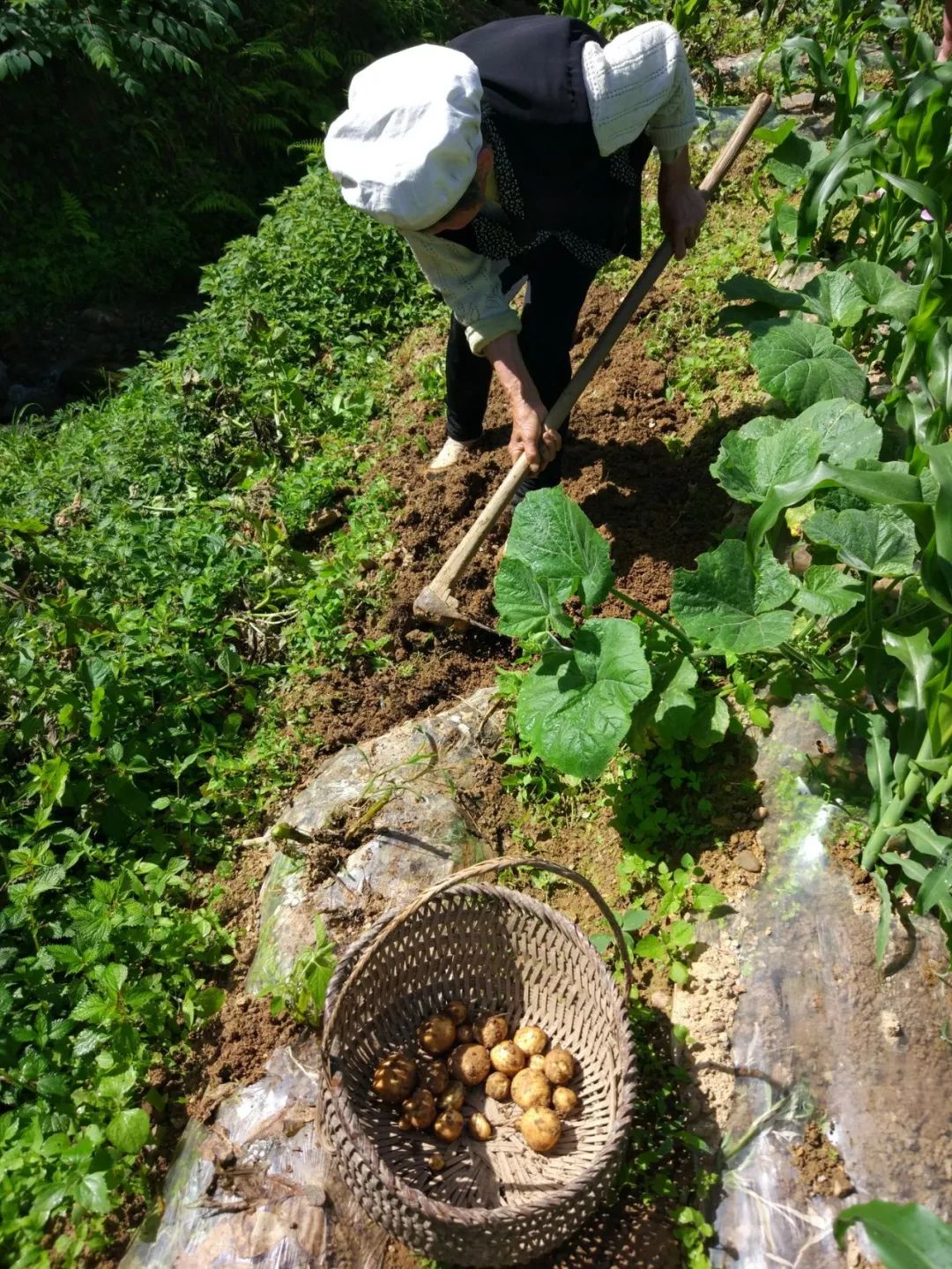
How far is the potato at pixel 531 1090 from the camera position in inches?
73.4

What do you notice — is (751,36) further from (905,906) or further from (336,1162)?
(336,1162)

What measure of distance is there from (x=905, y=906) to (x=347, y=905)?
51.7 inches

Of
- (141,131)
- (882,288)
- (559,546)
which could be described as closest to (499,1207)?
(559,546)

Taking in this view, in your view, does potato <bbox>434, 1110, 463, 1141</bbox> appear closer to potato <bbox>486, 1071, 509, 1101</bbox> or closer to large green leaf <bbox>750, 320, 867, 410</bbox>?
potato <bbox>486, 1071, 509, 1101</bbox>

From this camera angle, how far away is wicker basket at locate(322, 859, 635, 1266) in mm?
1574

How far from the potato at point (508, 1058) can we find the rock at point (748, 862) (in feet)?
2.23

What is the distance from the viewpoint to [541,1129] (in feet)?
5.91

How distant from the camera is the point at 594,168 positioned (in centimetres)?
226

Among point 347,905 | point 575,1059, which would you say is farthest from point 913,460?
point 347,905

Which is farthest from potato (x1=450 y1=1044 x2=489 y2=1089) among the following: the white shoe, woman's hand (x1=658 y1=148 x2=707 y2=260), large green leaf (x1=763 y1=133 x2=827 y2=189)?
large green leaf (x1=763 y1=133 x2=827 y2=189)

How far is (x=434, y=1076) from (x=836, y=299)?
2405mm

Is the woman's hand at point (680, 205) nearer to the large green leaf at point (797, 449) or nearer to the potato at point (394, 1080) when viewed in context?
the large green leaf at point (797, 449)

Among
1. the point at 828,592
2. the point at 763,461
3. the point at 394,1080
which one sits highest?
the point at 763,461

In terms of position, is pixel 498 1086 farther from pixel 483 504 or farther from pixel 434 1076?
pixel 483 504
